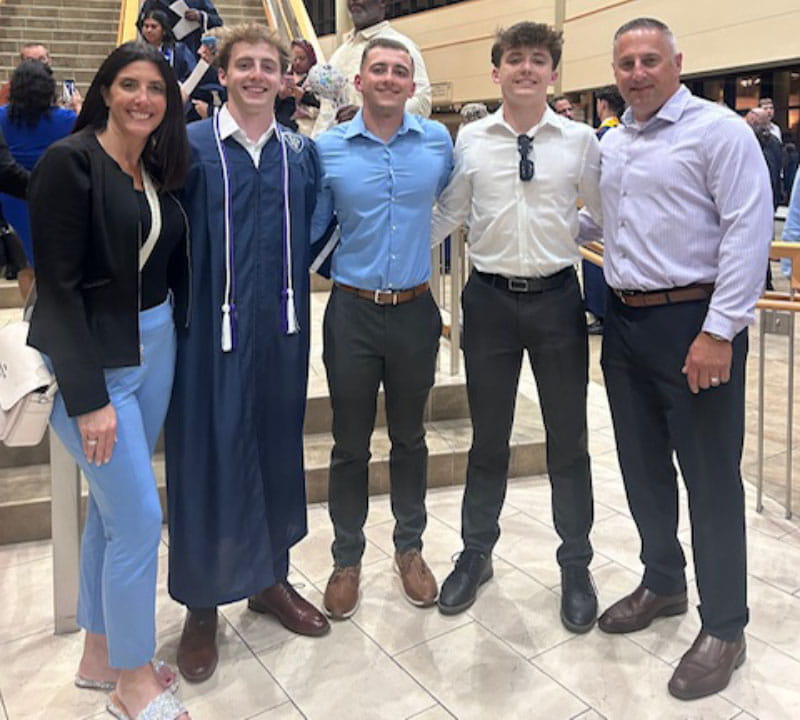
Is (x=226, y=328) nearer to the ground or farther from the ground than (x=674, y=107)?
nearer to the ground

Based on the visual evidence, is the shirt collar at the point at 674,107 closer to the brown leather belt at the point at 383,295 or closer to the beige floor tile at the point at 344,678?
the brown leather belt at the point at 383,295

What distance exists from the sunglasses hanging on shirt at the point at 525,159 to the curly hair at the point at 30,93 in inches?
103

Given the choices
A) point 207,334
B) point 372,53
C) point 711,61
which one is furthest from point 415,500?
point 711,61

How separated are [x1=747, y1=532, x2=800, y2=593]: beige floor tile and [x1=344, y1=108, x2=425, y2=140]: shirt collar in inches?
76.4

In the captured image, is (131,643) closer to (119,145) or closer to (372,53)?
(119,145)

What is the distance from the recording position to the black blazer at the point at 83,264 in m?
1.73

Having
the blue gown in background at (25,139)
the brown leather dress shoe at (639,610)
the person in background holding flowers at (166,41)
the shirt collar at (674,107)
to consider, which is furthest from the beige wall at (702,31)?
the brown leather dress shoe at (639,610)

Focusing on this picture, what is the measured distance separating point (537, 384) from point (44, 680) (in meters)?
1.70

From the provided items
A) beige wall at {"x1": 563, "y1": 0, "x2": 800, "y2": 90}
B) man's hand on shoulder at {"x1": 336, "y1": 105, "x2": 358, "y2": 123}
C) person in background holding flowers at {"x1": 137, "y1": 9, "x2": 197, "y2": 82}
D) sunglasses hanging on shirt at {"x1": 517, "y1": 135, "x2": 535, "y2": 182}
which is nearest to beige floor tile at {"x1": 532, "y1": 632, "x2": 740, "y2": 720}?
sunglasses hanging on shirt at {"x1": 517, "y1": 135, "x2": 535, "y2": 182}

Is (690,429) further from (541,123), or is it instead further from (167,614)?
(167,614)

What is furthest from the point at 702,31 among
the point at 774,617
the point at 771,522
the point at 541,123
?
the point at 774,617

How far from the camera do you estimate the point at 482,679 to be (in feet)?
7.43

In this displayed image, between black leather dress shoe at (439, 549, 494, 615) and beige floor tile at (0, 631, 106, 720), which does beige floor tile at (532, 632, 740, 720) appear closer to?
black leather dress shoe at (439, 549, 494, 615)

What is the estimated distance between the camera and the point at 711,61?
36.1ft
